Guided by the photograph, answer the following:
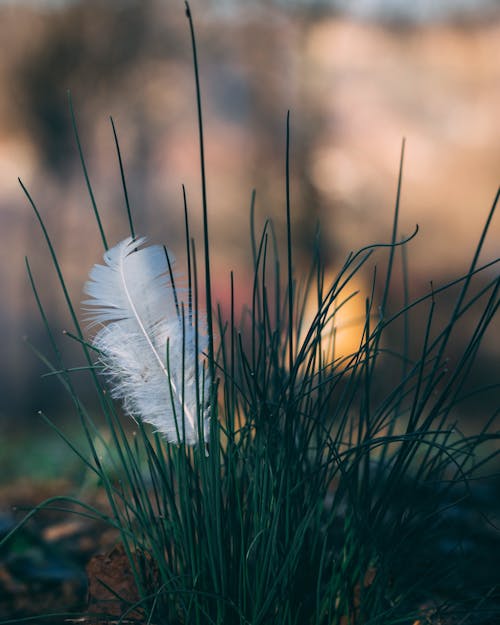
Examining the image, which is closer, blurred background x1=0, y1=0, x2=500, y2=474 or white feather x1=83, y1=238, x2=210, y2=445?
white feather x1=83, y1=238, x2=210, y2=445

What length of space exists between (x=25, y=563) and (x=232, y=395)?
2.34 feet

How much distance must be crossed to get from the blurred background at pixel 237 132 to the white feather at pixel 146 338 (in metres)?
3.76

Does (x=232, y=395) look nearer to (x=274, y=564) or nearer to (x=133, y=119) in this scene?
(x=274, y=564)

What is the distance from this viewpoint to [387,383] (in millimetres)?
4941

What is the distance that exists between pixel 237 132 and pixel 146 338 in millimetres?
4297

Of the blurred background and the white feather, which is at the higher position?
the blurred background

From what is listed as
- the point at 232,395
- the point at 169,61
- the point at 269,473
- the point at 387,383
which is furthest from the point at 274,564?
Answer: the point at 169,61

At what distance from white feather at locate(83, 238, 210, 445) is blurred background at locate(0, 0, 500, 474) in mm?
3759

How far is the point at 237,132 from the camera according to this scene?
4969 millimetres

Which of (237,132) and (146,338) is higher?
(237,132)

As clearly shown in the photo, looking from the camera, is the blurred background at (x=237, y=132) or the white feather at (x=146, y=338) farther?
the blurred background at (x=237, y=132)

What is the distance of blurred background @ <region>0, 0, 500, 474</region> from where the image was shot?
4.74 meters

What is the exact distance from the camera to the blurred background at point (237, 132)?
4742 mm

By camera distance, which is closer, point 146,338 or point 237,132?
point 146,338
